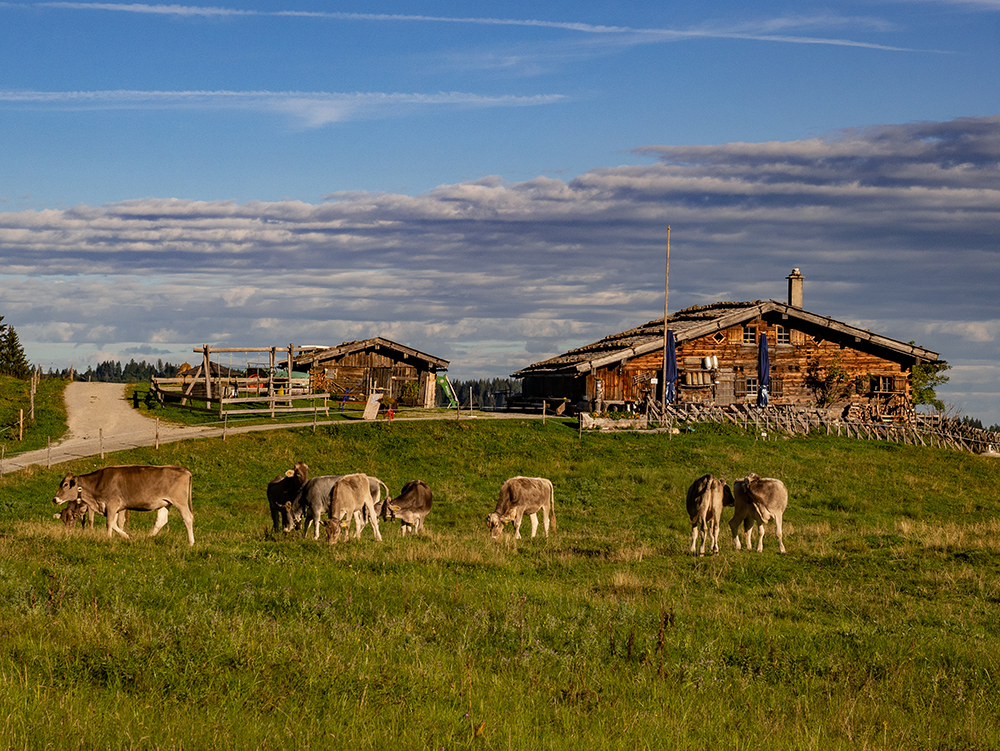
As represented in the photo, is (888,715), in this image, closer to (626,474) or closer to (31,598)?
(31,598)

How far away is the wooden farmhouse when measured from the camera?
52.5 meters

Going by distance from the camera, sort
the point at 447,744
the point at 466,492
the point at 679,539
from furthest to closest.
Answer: the point at 466,492
the point at 679,539
the point at 447,744

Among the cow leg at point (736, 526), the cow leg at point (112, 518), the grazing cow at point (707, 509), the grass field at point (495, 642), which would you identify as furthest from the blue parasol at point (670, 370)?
the cow leg at point (112, 518)

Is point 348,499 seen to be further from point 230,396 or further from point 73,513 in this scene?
point 230,396

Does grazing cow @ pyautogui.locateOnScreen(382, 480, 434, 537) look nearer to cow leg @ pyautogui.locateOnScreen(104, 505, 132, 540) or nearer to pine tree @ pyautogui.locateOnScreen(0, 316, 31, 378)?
cow leg @ pyautogui.locateOnScreen(104, 505, 132, 540)

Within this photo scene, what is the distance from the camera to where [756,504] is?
20312 millimetres

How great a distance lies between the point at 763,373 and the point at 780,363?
64.0 inches

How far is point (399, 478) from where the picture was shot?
33.1 metres

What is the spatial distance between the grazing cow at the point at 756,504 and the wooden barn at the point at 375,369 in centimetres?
3745

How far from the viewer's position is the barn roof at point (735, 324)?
167 feet

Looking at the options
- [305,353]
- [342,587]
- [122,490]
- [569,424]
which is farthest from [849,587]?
[305,353]

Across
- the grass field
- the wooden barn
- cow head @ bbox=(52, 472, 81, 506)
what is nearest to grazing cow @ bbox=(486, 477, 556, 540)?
the grass field

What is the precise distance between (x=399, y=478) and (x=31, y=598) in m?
22.7

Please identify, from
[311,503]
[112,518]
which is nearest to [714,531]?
[311,503]
